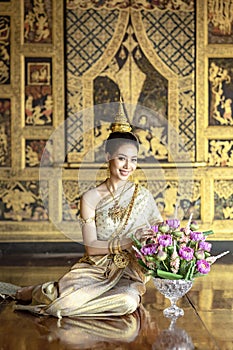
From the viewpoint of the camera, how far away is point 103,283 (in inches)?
132

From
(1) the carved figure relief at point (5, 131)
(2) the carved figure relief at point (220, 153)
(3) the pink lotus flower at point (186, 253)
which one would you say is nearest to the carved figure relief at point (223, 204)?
(2) the carved figure relief at point (220, 153)

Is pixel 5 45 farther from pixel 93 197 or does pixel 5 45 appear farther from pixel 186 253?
pixel 186 253

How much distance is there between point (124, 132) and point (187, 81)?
2.80m

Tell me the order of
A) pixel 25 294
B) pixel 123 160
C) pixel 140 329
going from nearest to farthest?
pixel 140 329, pixel 123 160, pixel 25 294

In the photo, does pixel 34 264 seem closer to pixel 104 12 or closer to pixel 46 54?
pixel 46 54

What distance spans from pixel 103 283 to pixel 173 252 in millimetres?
472

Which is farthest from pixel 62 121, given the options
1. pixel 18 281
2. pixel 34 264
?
pixel 18 281

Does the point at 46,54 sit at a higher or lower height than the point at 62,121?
higher

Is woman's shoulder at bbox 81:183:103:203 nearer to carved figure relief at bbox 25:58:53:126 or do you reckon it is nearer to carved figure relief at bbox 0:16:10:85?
carved figure relief at bbox 25:58:53:126

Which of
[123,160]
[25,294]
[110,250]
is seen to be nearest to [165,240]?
[110,250]

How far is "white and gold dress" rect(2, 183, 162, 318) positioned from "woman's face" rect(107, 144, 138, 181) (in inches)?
4.7

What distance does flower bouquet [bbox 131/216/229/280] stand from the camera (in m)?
3.09

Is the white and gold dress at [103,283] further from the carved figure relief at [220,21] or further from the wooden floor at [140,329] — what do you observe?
the carved figure relief at [220,21]

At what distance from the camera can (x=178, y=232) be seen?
3141mm
